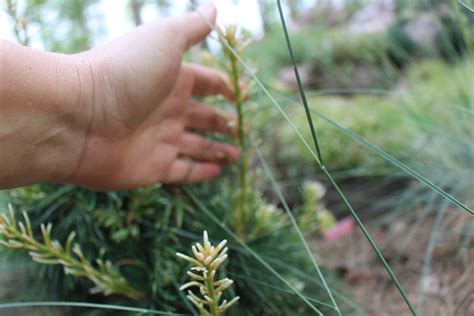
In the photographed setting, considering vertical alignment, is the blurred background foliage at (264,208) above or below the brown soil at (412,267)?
above

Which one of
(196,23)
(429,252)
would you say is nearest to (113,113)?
(196,23)

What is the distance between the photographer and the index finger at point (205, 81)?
3.71 feet

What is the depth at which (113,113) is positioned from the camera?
36.1 inches

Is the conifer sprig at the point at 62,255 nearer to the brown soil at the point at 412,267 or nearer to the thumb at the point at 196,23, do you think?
the thumb at the point at 196,23

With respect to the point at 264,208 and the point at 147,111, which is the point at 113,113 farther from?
the point at 264,208

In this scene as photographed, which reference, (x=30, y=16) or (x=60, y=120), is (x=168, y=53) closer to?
(x=60, y=120)

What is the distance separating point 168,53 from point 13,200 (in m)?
0.49

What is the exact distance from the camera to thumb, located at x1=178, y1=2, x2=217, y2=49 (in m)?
0.98

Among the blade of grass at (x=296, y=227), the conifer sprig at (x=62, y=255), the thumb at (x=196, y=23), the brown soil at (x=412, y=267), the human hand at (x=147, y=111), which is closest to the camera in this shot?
the blade of grass at (x=296, y=227)

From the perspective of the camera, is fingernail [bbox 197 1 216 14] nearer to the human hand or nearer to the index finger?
the human hand

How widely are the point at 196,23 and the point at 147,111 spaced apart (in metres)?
0.24

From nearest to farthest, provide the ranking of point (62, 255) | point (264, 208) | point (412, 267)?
point (62, 255) → point (264, 208) → point (412, 267)

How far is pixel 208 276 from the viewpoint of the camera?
51cm

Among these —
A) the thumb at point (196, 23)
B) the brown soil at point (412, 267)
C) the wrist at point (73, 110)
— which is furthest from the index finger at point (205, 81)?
the brown soil at point (412, 267)
